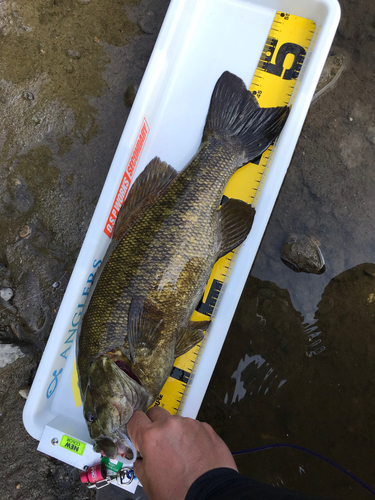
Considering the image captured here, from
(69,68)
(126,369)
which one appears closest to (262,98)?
(69,68)

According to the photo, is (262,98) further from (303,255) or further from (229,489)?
(229,489)

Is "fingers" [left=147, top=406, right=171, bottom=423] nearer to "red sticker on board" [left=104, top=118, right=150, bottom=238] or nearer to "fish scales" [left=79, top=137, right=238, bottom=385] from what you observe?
"fish scales" [left=79, top=137, right=238, bottom=385]

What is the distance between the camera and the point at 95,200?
249 centimetres

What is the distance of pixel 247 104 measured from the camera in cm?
202

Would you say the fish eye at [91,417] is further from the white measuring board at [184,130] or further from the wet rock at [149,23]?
the wet rock at [149,23]

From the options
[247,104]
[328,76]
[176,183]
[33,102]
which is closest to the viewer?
[176,183]

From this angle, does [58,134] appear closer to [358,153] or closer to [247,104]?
[247,104]

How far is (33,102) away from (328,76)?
2276 millimetres

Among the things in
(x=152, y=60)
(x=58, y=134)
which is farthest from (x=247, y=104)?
(x=58, y=134)

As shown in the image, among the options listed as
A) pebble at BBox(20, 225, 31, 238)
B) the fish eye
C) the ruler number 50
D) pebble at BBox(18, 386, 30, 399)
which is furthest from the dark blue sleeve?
the ruler number 50

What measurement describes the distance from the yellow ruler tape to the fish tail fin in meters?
0.17

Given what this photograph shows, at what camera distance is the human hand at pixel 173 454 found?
Result: 1.32m

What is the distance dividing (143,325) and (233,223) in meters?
0.82

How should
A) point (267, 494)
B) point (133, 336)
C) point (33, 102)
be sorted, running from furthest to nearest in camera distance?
point (33, 102), point (133, 336), point (267, 494)
